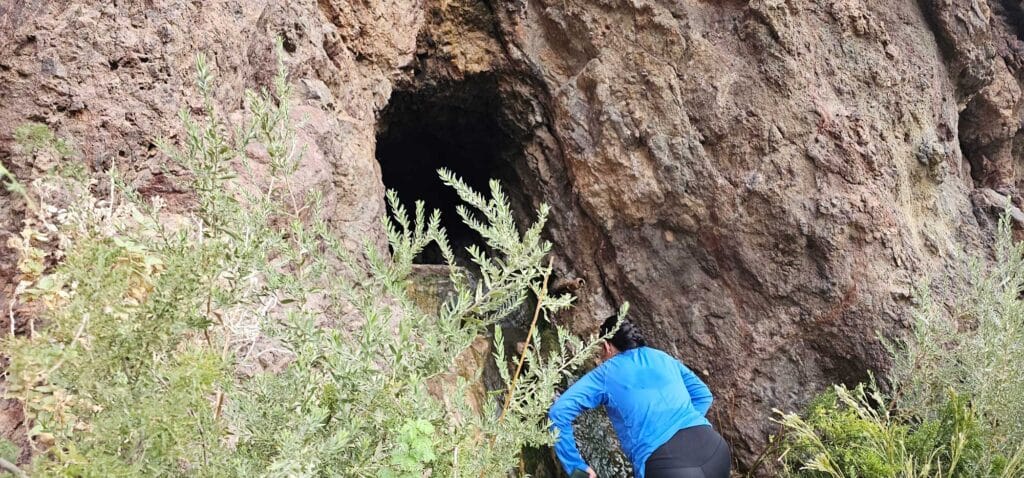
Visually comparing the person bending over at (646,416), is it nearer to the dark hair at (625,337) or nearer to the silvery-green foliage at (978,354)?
the dark hair at (625,337)

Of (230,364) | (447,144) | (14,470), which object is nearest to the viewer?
(14,470)

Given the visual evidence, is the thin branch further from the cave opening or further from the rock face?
the cave opening

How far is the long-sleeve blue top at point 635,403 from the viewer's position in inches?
106

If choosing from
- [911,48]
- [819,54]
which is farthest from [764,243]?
[911,48]

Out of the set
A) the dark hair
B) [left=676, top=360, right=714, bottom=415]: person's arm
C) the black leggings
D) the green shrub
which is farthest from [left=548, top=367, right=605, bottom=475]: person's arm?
the green shrub

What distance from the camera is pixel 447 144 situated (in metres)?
5.39

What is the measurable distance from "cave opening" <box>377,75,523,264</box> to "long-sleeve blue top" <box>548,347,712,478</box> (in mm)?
2107

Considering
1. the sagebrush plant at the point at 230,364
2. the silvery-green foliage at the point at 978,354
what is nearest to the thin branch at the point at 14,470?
the sagebrush plant at the point at 230,364

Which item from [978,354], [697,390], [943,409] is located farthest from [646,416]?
[978,354]

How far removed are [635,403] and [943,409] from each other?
1.44 metres

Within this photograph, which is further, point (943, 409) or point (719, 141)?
point (719, 141)

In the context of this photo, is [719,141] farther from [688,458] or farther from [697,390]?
[688,458]

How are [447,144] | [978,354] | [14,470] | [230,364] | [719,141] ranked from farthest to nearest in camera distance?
[447,144] < [719,141] < [978,354] < [230,364] < [14,470]

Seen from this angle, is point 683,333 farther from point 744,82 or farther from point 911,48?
point 911,48
